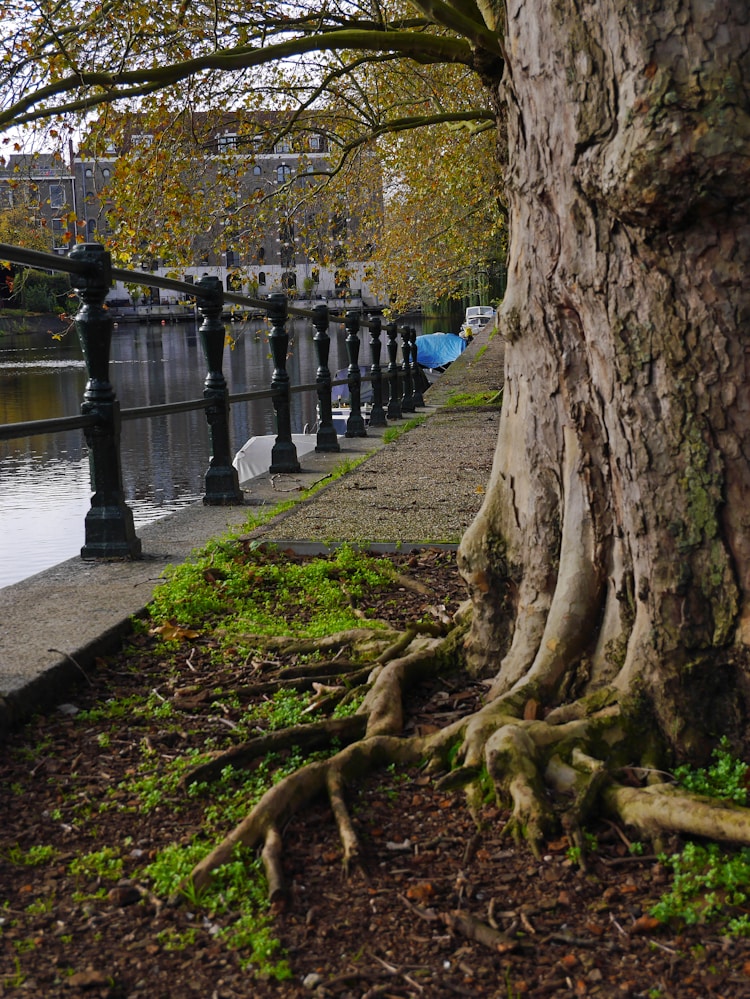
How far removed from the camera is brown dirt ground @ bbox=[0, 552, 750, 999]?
184 centimetres

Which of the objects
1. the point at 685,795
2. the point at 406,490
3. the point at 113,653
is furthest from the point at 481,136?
the point at 685,795

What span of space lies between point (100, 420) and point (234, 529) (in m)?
1.10

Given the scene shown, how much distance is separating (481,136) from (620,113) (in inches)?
597

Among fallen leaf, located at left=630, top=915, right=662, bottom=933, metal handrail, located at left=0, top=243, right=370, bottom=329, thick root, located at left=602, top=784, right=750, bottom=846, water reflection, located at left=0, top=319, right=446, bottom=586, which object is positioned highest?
metal handrail, located at left=0, top=243, right=370, bottom=329

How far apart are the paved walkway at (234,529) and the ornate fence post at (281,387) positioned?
0.17 meters

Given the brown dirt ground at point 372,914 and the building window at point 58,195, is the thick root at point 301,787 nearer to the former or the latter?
the brown dirt ground at point 372,914

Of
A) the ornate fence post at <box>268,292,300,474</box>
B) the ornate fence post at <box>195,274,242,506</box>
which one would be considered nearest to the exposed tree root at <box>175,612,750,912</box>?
the ornate fence post at <box>195,274,242,506</box>

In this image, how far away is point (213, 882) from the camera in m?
2.17

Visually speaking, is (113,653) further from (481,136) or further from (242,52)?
(481,136)

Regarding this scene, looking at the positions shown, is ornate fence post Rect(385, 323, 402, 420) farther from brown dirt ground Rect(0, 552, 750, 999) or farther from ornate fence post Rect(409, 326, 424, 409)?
brown dirt ground Rect(0, 552, 750, 999)

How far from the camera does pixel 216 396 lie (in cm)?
620

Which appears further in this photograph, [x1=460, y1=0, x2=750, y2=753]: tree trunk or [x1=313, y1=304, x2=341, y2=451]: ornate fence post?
[x1=313, y1=304, x2=341, y2=451]: ornate fence post

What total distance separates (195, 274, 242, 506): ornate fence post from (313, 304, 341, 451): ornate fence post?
2856mm

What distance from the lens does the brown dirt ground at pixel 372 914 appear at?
184 centimetres
